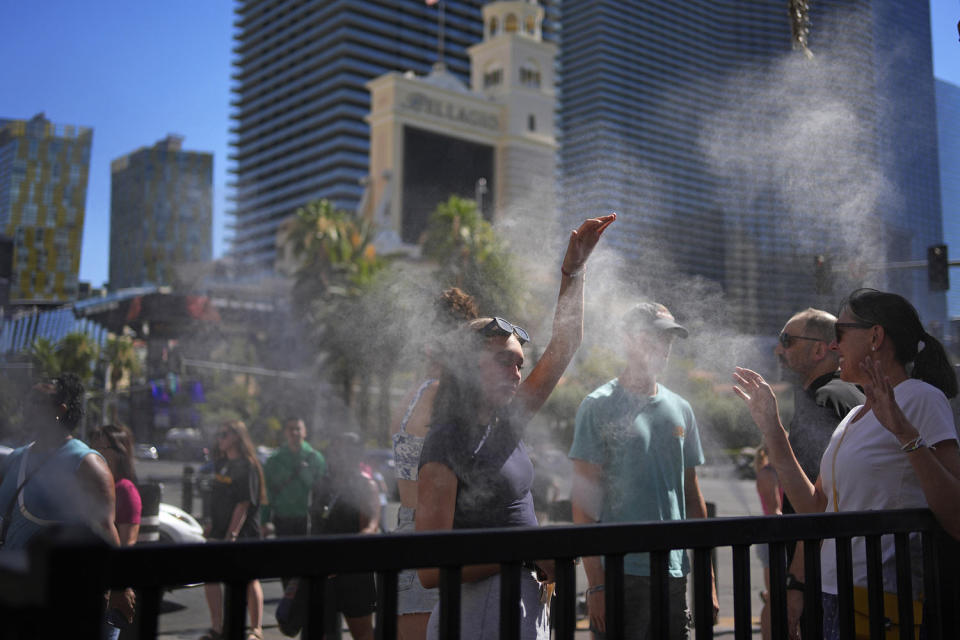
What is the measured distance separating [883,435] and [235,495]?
16.7 feet

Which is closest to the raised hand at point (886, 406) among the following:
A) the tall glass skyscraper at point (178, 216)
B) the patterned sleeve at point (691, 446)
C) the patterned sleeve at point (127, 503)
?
the patterned sleeve at point (691, 446)

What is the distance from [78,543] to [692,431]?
2700 mm

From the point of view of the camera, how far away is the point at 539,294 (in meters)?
6.27

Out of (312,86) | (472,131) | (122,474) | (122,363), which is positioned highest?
(312,86)

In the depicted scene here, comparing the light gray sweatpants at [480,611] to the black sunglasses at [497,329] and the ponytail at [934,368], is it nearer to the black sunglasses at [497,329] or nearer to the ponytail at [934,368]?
the black sunglasses at [497,329]

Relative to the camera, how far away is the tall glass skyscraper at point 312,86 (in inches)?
4614

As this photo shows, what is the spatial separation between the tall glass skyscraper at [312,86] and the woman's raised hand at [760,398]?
373 ft

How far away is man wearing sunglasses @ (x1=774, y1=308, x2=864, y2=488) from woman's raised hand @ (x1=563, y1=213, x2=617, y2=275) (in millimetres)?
1072

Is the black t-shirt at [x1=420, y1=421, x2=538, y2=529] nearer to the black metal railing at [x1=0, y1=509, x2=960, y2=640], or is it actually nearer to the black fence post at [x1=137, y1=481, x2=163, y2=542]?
the black metal railing at [x1=0, y1=509, x2=960, y2=640]

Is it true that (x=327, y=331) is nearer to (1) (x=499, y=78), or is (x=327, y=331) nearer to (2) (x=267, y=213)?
(1) (x=499, y=78)

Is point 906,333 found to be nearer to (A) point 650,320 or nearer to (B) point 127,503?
(A) point 650,320

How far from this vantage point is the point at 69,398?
335 cm

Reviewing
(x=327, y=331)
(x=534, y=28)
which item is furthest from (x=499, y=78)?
(x=327, y=331)

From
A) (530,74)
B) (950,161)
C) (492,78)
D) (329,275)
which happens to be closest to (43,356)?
(950,161)
